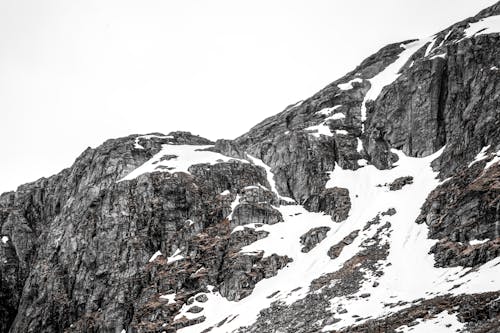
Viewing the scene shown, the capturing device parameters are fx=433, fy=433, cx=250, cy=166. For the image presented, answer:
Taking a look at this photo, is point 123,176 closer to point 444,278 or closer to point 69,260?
point 69,260

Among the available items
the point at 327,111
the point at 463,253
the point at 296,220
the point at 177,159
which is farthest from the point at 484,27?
the point at 177,159

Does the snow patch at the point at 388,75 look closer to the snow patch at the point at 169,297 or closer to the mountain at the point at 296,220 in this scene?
the mountain at the point at 296,220

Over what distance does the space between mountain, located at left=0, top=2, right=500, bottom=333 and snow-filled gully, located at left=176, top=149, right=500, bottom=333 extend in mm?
282

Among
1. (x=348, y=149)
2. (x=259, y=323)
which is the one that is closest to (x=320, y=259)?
(x=259, y=323)

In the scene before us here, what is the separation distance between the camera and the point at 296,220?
82.0m

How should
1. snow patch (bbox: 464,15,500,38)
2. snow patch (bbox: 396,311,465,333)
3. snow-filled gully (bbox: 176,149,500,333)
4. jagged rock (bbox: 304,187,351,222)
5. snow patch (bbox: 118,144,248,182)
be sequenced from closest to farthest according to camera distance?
snow patch (bbox: 396,311,465,333) < snow-filled gully (bbox: 176,149,500,333) < jagged rock (bbox: 304,187,351,222) < snow patch (bbox: 464,15,500,38) < snow patch (bbox: 118,144,248,182)

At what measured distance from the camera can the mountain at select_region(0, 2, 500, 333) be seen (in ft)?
160

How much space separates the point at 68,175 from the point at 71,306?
1643 inches

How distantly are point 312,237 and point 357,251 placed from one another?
12796 mm

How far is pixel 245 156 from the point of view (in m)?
105

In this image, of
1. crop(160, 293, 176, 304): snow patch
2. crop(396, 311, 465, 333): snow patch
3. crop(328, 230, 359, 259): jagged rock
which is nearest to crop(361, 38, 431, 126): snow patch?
crop(328, 230, 359, 259): jagged rock

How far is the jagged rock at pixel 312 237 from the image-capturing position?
7212 cm

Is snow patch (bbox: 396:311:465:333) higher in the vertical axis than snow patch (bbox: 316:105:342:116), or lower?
lower

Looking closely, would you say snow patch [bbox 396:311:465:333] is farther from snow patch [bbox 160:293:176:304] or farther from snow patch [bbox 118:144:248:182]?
snow patch [bbox 118:144:248:182]
